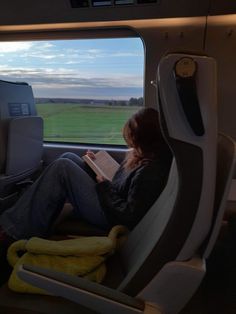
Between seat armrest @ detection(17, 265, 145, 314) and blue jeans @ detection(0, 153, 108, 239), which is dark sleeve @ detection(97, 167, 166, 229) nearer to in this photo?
blue jeans @ detection(0, 153, 108, 239)

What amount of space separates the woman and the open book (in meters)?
0.31

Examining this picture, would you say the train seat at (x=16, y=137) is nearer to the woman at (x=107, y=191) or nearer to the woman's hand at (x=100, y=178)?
the woman at (x=107, y=191)

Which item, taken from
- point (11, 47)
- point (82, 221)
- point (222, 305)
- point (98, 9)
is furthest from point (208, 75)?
point (11, 47)

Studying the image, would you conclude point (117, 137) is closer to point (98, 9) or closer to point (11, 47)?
point (98, 9)

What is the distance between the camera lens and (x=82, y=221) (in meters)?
1.89

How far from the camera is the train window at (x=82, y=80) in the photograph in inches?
99.6

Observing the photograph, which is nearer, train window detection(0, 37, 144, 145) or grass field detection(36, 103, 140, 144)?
train window detection(0, 37, 144, 145)

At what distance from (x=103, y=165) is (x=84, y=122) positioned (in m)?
0.67

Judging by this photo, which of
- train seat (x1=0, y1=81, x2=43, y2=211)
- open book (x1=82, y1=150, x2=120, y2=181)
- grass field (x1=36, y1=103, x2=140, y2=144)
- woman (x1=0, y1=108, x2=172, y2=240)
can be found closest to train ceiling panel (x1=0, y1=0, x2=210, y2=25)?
train seat (x1=0, y1=81, x2=43, y2=211)

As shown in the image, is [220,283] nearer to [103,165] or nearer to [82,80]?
[103,165]

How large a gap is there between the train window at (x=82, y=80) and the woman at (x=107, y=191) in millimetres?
939

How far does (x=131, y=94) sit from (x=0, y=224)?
58.6 inches

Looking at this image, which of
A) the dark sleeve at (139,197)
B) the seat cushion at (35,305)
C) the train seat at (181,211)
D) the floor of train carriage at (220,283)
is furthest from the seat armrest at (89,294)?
the dark sleeve at (139,197)

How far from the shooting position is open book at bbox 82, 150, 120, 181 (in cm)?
218
